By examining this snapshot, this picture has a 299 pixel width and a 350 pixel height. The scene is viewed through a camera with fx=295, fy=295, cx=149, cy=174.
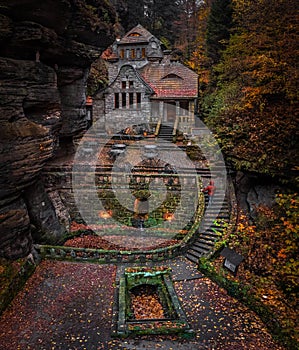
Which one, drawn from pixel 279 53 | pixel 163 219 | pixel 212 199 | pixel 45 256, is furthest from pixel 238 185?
pixel 45 256

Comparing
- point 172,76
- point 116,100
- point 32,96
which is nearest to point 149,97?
point 116,100

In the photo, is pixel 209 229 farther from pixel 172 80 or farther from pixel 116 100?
pixel 172 80

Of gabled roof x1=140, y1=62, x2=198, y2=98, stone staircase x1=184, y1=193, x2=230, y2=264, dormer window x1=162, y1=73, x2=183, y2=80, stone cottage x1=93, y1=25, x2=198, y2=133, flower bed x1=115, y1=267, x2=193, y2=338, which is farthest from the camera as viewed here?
dormer window x1=162, y1=73, x2=183, y2=80

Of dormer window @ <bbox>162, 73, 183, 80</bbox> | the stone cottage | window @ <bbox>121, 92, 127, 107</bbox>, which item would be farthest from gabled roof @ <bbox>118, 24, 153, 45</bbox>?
window @ <bbox>121, 92, 127, 107</bbox>

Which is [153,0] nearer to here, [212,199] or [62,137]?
[62,137]

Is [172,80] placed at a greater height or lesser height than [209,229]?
greater

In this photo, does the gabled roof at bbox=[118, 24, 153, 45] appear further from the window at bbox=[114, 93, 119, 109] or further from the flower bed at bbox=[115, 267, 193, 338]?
the flower bed at bbox=[115, 267, 193, 338]
